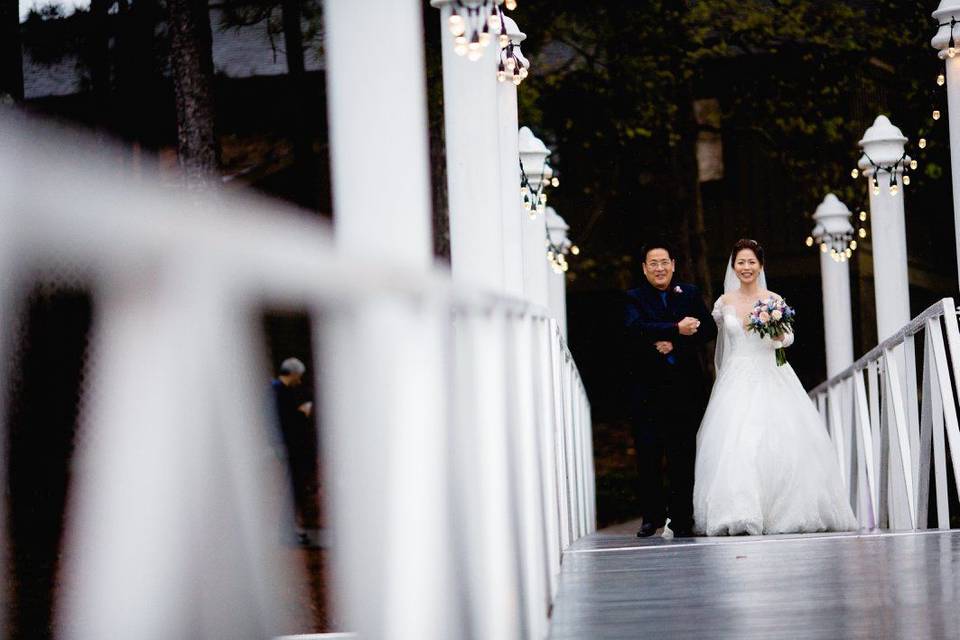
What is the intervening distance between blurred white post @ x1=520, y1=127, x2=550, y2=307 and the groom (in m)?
1.12

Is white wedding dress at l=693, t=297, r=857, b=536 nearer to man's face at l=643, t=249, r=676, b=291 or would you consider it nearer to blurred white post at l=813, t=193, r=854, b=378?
man's face at l=643, t=249, r=676, b=291

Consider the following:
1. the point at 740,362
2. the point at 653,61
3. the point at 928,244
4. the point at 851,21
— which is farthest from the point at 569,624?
the point at 928,244

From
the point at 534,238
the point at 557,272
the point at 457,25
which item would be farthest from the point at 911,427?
the point at 557,272

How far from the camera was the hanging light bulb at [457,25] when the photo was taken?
731 cm

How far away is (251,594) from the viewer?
3.59 ft

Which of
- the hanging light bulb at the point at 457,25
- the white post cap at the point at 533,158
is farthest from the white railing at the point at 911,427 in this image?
the white post cap at the point at 533,158

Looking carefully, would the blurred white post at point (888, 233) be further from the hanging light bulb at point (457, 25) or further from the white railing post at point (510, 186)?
the hanging light bulb at point (457, 25)

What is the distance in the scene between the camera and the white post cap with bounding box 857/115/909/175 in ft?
37.5

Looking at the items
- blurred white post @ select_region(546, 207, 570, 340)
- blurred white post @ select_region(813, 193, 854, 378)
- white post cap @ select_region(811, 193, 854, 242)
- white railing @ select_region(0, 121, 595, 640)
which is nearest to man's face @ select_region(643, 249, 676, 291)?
blurred white post @ select_region(546, 207, 570, 340)

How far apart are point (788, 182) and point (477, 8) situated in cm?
1644

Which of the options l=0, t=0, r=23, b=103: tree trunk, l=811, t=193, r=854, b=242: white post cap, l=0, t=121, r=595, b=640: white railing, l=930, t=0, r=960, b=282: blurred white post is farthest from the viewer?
l=811, t=193, r=854, b=242: white post cap

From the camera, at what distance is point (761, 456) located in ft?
27.3

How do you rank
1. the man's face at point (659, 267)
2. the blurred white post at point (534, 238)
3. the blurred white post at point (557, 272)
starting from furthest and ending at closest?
the blurred white post at point (557, 272) < the blurred white post at point (534, 238) < the man's face at point (659, 267)

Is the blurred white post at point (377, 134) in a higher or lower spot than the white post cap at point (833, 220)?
lower
